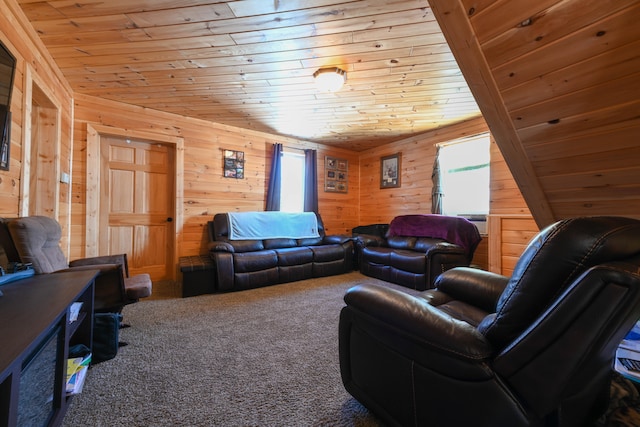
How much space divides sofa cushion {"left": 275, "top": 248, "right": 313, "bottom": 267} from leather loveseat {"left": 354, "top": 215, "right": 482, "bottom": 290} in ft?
3.08

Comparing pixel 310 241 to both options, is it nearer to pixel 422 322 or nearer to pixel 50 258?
pixel 50 258

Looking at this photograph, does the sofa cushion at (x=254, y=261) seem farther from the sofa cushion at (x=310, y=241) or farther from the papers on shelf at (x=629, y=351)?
the papers on shelf at (x=629, y=351)

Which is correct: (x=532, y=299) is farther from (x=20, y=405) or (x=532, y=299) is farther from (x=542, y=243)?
(x=20, y=405)

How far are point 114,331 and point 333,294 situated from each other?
81.0 inches

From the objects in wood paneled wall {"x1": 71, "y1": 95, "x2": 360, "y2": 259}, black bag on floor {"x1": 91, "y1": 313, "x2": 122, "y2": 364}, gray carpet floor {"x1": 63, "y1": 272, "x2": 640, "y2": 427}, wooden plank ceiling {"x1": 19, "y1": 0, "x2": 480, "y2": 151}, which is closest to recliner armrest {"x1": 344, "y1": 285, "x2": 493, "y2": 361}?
gray carpet floor {"x1": 63, "y1": 272, "x2": 640, "y2": 427}

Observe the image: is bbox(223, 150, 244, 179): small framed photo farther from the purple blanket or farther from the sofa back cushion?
the purple blanket

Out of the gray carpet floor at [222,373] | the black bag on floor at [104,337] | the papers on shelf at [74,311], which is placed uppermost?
the papers on shelf at [74,311]

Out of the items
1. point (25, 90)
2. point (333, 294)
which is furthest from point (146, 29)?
point (333, 294)

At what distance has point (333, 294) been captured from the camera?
9.86 ft

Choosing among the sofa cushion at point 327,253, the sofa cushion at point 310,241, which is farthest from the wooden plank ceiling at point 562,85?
the sofa cushion at point 310,241

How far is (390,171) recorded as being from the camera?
16.0 feet

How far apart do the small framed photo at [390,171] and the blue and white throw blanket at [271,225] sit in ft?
5.35

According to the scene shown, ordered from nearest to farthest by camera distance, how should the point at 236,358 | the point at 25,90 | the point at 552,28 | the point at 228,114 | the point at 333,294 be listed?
the point at 552,28 → the point at 236,358 → the point at 25,90 → the point at 333,294 → the point at 228,114

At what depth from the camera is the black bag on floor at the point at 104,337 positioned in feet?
5.32
